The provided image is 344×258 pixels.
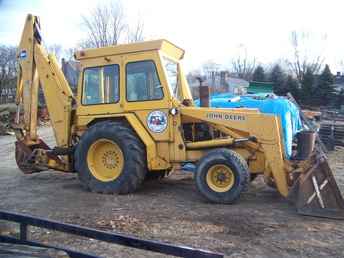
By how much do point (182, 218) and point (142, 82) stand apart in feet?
8.90

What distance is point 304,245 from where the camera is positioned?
18.9 feet

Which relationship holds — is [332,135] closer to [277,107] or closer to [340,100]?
[277,107]

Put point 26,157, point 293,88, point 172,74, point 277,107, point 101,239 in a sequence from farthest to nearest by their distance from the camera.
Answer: point 293,88 < point 277,107 < point 26,157 < point 172,74 < point 101,239

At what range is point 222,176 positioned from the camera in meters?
7.93

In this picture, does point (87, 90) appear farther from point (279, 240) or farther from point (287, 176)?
point (279, 240)

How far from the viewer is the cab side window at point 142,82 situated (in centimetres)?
856

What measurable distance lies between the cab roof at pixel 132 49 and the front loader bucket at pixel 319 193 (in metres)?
3.27

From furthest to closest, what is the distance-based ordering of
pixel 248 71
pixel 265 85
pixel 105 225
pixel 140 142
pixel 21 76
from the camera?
pixel 248 71, pixel 265 85, pixel 21 76, pixel 140 142, pixel 105 225

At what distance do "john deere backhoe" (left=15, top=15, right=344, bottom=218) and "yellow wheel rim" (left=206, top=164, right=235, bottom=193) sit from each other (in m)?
0.02

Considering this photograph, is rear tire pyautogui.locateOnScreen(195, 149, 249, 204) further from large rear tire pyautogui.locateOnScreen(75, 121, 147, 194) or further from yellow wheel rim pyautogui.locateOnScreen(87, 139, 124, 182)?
yellow wheel rim pyautogui.locateOnScreen(87, 139, 124, 182)

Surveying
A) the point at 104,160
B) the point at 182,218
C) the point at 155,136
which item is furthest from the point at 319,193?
the point at 104,160

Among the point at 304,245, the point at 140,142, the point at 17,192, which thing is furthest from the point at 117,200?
the point at 304,245

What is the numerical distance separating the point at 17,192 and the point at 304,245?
5379 millimetres

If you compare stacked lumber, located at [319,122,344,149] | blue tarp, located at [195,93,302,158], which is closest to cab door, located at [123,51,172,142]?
blue tarp, located at [195,93,302,158]
